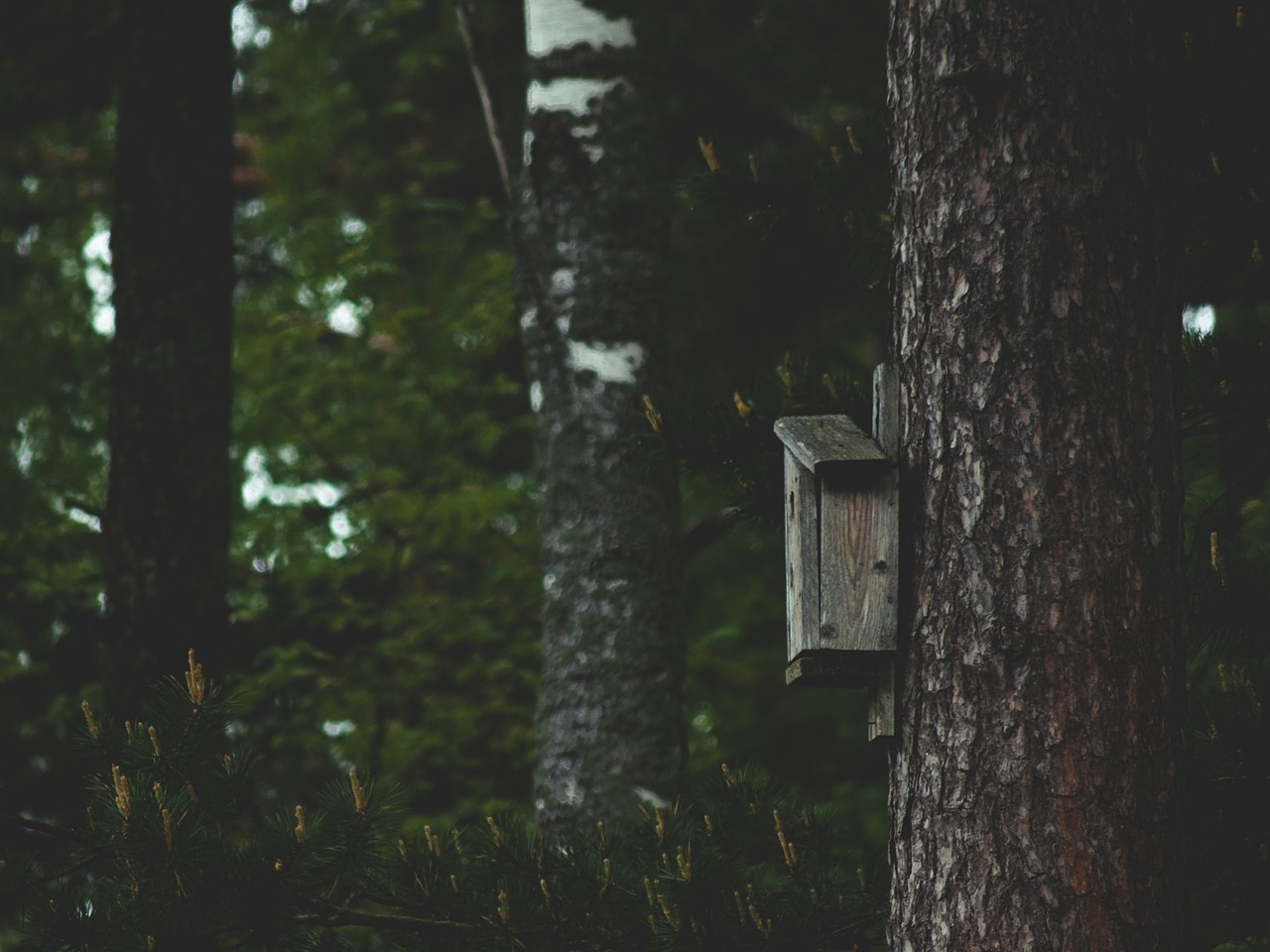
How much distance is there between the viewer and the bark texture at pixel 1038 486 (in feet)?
6.44

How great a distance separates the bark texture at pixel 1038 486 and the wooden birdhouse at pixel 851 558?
0.05 meters

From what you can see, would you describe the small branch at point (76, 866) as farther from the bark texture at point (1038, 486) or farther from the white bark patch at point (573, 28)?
the white bark patch at point (573, 28)

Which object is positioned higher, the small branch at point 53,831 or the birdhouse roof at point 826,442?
the birdhouse roof at point 826,442

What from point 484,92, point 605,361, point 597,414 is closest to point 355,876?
point 597,414

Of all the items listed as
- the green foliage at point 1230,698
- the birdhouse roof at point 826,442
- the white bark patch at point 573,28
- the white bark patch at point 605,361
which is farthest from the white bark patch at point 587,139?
the green foliage at point 1230,698

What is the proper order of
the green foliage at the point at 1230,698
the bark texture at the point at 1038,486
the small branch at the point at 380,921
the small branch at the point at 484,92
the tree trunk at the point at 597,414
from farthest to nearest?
the small branch at the point at 484,92
the tree trunk at the point at 597,414
the green foliage at the point at 1230,698
the small branch at the point at 380,921
the bark texture at the point at 1038,486

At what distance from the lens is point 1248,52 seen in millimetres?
2633

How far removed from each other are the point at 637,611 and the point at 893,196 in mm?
1702

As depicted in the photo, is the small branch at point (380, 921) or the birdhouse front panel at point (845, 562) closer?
the birdhouse front panel at point (845, 562)

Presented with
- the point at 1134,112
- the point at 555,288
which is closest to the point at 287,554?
the point at 555,288

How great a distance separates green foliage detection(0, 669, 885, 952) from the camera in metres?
2.19

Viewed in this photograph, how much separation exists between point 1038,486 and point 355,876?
1508 millimetres

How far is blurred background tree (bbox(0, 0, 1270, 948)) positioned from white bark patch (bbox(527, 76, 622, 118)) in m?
0.27

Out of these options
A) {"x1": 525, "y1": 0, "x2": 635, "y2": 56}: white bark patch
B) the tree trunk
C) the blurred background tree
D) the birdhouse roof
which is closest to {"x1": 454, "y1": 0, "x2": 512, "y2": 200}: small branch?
the blurred background tree
